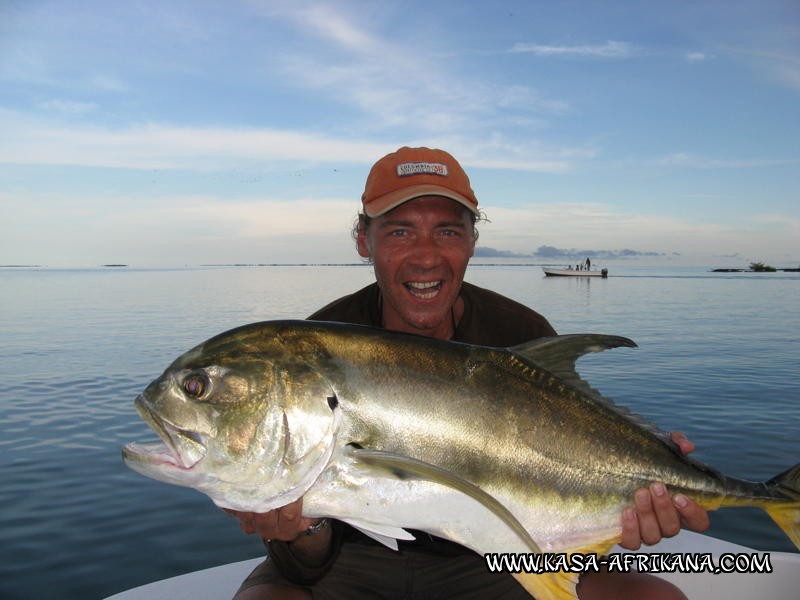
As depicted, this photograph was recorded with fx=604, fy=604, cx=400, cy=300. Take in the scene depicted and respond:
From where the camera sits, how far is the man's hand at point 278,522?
2.48 metres

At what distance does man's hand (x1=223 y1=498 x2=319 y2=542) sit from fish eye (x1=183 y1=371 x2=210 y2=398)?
19.8 inches

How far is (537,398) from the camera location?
103 inches

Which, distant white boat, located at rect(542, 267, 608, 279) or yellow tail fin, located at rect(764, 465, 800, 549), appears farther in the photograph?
distant white boat, located at rect(542, 267, 608, 279)

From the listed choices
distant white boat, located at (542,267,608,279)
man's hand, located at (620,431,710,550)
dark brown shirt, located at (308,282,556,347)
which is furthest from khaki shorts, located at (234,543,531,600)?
distant white boat, located at (542,267,608,279)

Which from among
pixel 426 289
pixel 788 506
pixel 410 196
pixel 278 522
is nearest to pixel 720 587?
pixel 788 506

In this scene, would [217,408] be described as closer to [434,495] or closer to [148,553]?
[434,495]

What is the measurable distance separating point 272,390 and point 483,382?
2.84 ft

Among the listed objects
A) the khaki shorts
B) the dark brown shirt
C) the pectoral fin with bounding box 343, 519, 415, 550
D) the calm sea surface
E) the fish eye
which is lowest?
the calm sea surface

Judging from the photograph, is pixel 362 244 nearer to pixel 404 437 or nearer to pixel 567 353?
pixel 567 353

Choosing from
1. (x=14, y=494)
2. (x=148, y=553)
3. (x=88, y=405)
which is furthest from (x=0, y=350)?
(x=148, y=553)

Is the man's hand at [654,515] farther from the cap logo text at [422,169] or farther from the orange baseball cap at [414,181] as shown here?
the cap logo text at [422,169]

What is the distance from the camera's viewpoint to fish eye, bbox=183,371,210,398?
2.35 meters

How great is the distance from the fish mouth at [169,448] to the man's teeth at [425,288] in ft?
5.91

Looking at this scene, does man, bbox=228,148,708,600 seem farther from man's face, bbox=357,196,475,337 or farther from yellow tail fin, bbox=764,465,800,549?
yellow tail fin, bbox=764,465,800,549
